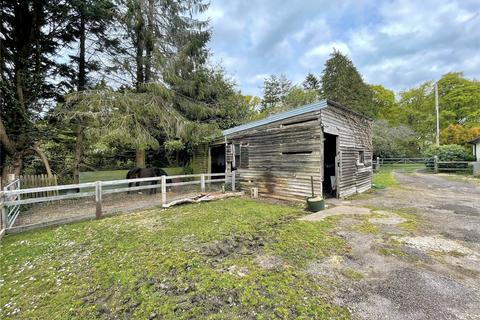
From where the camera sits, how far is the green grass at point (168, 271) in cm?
218

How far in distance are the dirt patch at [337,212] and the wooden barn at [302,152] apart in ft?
2.72

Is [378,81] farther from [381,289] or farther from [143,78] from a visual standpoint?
[381,289]

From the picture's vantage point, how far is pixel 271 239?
13.3 feet

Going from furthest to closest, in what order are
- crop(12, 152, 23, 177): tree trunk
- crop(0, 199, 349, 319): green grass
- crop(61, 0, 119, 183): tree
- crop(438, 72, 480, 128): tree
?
crop(438, 72, 480, 128): tree → crop(61, 0, 119, 183): tree → crop(12, 152, 23, 177): tree trunk → crop(0, 199, 349, 319): green grass

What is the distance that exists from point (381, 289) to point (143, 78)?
Answer: 478 inches

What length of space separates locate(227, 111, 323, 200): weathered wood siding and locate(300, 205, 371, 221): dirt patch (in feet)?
2.75

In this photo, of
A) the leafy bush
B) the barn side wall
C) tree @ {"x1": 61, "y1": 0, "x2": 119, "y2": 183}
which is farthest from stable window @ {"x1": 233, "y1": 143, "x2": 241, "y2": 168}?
the leafy bush

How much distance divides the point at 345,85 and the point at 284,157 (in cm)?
2286

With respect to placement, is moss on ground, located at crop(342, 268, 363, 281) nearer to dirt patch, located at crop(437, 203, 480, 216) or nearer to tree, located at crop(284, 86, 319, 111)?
dirt patch, located at crop(437, 203, 480, 216)

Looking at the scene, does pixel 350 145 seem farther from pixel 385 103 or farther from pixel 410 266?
pixel 385 103

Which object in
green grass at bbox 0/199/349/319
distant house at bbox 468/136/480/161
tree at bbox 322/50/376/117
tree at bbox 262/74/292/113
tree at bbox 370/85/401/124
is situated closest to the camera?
green grass at bbox 0/199/349/319

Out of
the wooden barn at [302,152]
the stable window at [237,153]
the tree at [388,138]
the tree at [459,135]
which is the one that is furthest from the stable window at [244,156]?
the tree at [459,135]

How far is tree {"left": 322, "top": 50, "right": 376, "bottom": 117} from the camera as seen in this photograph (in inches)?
999

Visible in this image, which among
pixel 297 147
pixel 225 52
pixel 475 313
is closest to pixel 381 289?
pixel 475 313
